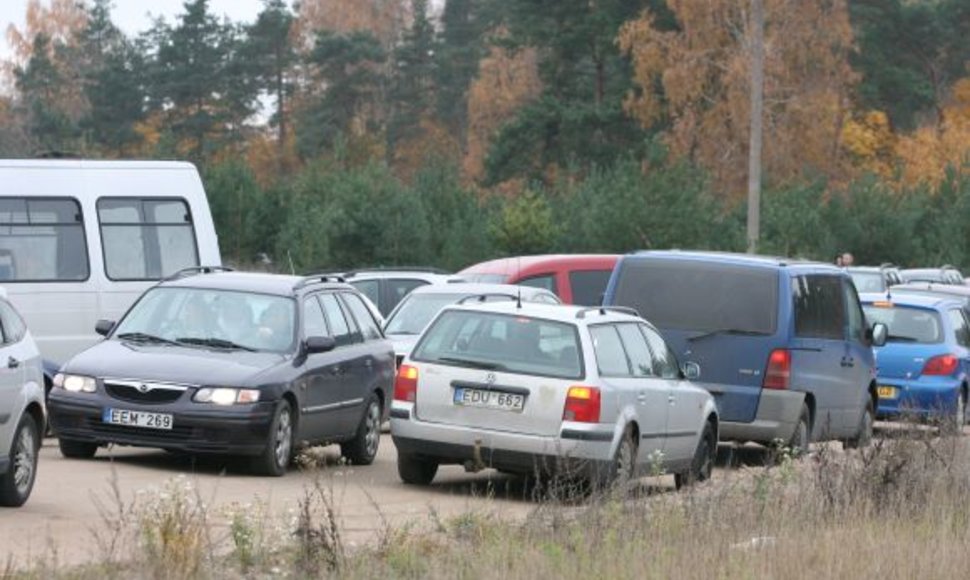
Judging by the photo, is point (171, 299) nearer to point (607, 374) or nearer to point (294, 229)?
point (607, 374)

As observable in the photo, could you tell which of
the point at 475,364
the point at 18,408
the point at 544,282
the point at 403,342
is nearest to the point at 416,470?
the point at 475,364

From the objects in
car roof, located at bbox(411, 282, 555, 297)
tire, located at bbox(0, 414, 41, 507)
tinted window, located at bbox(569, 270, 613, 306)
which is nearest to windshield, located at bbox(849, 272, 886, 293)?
tinted window, located at bbox(569, 270, 613, 306)

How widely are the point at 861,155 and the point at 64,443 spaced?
6739 cm

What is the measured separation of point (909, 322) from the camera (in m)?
26.7

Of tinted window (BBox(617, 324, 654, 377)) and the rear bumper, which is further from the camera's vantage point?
the rear bumper

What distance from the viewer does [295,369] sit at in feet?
57.8

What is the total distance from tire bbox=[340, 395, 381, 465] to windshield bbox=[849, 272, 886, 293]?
17421 millimetres

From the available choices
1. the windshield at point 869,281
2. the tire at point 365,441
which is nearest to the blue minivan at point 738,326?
the tire at point 365,441

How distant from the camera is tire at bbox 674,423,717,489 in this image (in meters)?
18.4

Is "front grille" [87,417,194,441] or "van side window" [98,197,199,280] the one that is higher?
"van side window" [98,197,199,280]

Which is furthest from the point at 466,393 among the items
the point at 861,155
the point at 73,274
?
the point at 861,155

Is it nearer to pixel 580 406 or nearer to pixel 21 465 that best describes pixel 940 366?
pixel 580 406

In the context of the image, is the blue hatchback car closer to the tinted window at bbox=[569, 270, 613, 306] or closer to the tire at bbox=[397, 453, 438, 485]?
the tinted window at bbox=[569, 270, 613, 306]

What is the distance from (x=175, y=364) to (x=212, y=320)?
3.36 feet
